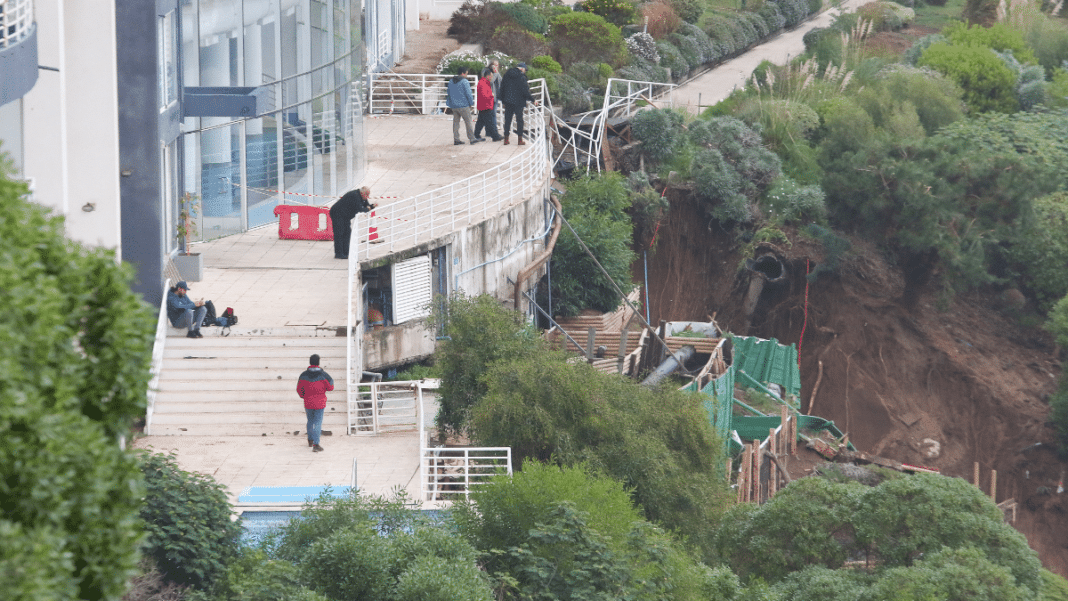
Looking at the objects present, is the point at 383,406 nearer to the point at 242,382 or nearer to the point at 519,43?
the point at 242,382

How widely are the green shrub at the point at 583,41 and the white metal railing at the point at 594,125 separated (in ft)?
6.42

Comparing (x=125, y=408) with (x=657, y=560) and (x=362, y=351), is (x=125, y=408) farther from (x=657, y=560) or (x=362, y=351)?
(x=362, y=351)

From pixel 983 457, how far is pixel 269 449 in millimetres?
22565

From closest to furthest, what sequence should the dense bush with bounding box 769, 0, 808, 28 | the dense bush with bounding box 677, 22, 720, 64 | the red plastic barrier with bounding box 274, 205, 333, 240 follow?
the red plastic barrier with bounding box 274, 205, 333, 240 < the dense bush with bounding box 677, 22, 720, 64 < the dense bush with bounding box 769, 0, 808, 28

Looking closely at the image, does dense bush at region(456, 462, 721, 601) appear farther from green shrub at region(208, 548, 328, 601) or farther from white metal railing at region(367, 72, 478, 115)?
white metal railing at region(367, 72, 478, 115)

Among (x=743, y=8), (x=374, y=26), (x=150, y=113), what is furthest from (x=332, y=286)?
(x=743, y=8)

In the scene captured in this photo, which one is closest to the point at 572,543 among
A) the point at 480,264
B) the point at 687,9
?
the point at 480,264

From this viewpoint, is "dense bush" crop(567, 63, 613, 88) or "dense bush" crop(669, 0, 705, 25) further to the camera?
"dense bush" crop(669, 0, 705, 25)

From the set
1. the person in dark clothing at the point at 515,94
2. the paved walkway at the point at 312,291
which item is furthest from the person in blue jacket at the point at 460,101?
the person in dark clothing at the point at 515,94

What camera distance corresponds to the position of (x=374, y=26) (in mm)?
36250

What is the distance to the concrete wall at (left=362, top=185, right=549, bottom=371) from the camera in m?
22.2

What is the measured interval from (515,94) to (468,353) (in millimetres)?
12247

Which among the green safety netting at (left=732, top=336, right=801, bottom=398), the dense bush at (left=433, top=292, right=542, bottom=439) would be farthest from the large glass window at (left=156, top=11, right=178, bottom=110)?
the green safety netting at (left=732, top=336, right=801, bottom=398)

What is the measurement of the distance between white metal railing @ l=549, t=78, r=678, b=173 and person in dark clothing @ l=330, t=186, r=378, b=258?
34.7ft
